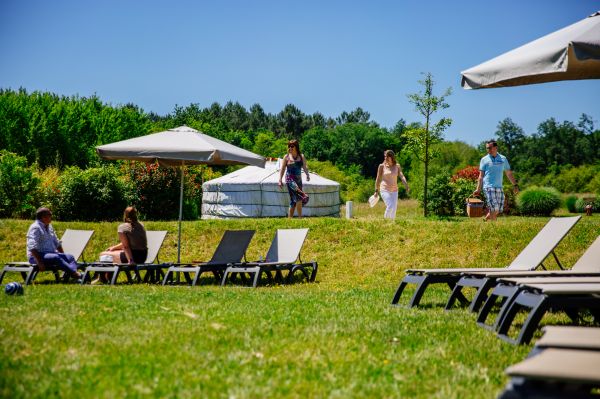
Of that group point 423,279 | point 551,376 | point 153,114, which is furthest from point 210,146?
point 153,114

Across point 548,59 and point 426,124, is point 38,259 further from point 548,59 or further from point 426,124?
point 426,124

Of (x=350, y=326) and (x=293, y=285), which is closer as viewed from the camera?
(x=350, y=326)

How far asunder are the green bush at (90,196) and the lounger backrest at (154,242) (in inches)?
260

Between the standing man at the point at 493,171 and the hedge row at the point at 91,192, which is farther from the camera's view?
the hedge row at the point at 91,192

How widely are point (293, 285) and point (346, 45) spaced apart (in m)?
10.8

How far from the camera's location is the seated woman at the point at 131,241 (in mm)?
10156

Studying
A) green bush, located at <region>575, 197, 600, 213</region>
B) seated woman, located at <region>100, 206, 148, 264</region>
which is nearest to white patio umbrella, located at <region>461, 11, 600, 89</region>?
seated woman, located at <region>100, 206, 148, 264</region>

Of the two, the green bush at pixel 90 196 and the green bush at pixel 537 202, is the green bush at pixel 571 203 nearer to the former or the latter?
the green bush at pixel 537 202

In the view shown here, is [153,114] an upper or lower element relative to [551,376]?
upper

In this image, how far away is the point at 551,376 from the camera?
2369mm

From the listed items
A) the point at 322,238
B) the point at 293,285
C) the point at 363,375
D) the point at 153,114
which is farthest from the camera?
the point at 153,114

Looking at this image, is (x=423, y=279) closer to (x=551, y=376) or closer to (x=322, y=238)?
(x=551, y=376)

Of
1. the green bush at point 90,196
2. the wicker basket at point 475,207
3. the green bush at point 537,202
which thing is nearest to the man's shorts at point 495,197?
the wicker basket at point 475,207

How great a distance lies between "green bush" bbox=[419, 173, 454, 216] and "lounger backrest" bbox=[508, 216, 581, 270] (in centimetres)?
1565
